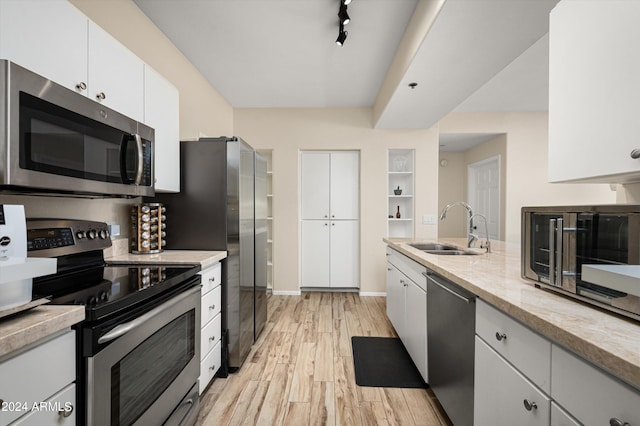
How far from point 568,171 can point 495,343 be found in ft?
2.28

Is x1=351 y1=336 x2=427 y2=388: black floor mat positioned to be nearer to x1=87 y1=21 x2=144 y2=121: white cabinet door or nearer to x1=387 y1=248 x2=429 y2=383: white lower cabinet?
x1=387 y1=248 x2=429 y2=383: white lower cabinet

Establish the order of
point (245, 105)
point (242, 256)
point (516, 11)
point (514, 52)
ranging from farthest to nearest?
point (245, 105), point (242, 256), point (514, 52), point (516, 11)

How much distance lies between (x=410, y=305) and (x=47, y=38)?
98.9 inches

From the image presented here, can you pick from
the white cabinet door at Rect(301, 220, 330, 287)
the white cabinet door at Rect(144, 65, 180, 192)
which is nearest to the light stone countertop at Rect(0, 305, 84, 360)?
the white cabinet door at Rect(144, 65, 180, 192)

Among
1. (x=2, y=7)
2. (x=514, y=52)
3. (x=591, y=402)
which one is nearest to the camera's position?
(x=591, y=402)

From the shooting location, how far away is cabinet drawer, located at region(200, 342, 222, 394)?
1779 mm

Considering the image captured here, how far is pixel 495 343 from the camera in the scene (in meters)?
1.08

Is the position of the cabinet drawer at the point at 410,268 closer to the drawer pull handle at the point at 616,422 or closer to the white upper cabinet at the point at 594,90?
the white upper cabinet at the point at 594,90

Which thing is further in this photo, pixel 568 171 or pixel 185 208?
pixel 185 208

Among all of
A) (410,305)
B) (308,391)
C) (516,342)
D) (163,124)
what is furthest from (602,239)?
(163,124)

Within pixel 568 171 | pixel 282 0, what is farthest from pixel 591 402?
pixel 282 0

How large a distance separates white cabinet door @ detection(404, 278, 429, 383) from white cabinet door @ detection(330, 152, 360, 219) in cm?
A: 209

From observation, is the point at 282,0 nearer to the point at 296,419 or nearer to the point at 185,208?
the point at 185,208

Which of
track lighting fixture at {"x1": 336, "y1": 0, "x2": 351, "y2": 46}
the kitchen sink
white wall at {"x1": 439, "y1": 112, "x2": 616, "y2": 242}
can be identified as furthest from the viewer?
white wall at {"x1": 439, "y1": 112, "x2": 616, "y2": 242}
